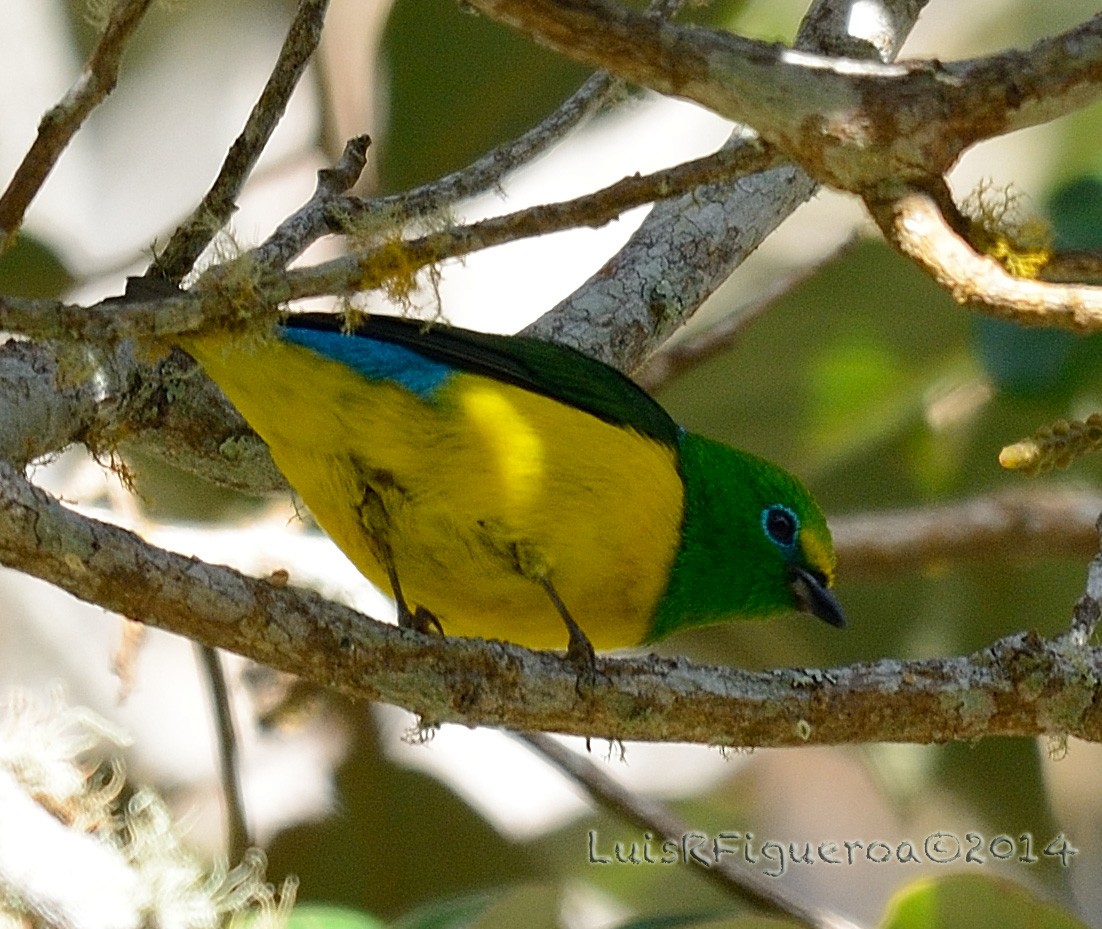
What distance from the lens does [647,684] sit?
227cm

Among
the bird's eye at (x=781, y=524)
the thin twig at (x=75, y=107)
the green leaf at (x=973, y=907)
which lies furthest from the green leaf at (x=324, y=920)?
the thin twig at (x=75, y=107)

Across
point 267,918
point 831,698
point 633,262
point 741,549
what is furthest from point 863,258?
point 267,918

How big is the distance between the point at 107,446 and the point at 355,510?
44 centimetres

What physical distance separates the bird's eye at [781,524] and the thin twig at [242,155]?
4.63 ft

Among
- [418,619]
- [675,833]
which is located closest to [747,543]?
[418,619]

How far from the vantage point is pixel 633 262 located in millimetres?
3539

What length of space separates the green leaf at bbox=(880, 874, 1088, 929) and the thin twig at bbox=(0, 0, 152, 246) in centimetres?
207

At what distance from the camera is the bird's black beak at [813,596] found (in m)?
3.21

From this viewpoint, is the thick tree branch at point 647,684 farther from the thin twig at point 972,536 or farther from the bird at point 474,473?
the thin twig at point 972,536

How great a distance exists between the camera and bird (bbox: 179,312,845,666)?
258 cm

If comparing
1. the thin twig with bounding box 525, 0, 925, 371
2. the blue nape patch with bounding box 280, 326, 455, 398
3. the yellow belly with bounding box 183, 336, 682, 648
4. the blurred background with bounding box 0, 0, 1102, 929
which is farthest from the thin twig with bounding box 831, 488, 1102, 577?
the blue nape patch with bounding box 280, 326, 455, 398

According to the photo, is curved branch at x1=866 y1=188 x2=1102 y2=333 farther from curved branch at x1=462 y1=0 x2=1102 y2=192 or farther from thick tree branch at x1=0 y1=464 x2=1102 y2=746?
thick tree branch at x1=0 y1=464 x2=1102 y2=746

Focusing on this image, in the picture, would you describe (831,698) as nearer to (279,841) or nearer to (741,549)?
(741,549)

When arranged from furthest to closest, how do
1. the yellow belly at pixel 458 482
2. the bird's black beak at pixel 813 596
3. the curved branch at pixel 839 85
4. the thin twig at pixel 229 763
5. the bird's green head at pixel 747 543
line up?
the thin twig at pixel 229 763, the bird's black beak at pixel 813 596, the bird's green head at pixel 747 543, the yellow belly at pixel 458 482, the curved branch at pixel 839 85
